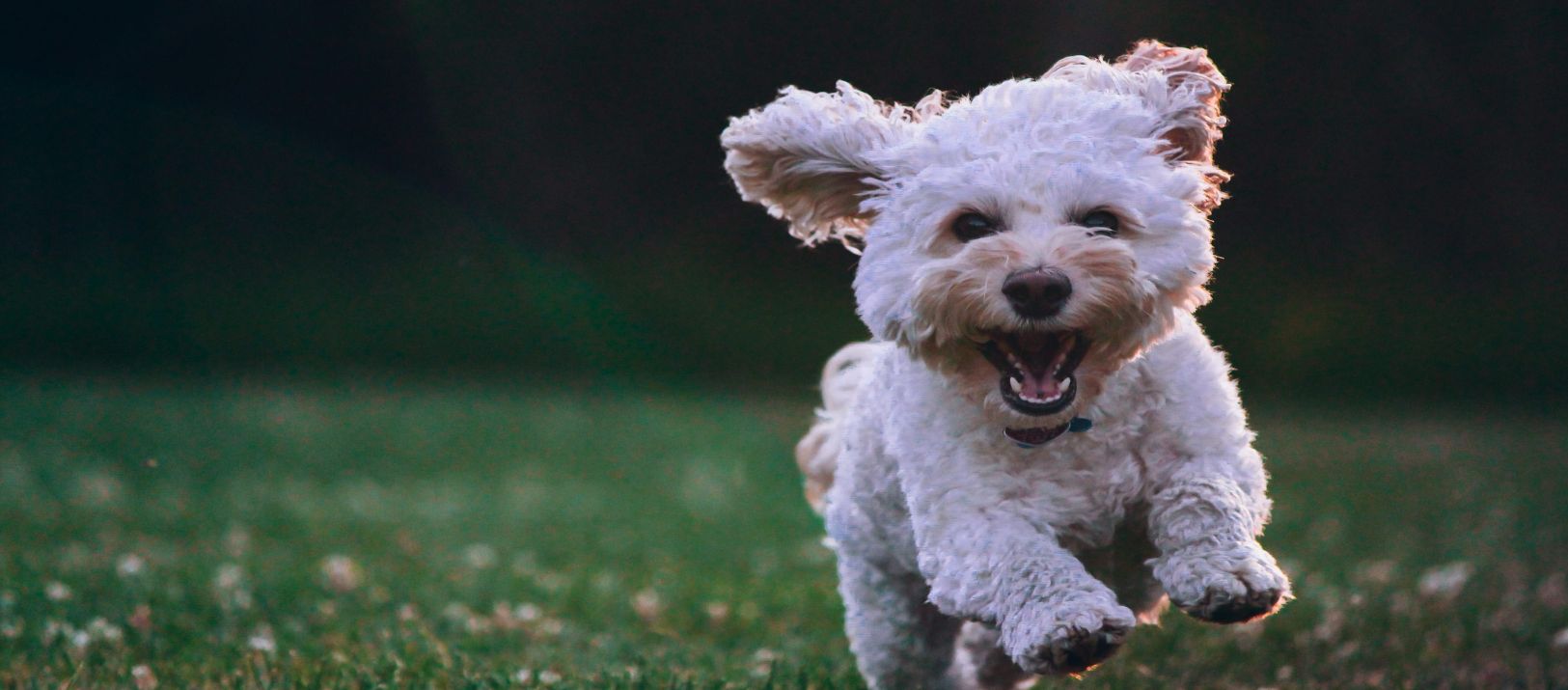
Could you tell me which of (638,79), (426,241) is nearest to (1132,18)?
(638,79)

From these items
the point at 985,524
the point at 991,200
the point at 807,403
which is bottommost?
the point at 985,524

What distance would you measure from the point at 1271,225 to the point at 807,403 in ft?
17.6

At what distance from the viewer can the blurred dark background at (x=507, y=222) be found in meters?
17.2

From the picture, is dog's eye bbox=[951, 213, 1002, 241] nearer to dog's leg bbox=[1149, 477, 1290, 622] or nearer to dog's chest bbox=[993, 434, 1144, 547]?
dog's chest bbox=[993, 434, 1144, 547]

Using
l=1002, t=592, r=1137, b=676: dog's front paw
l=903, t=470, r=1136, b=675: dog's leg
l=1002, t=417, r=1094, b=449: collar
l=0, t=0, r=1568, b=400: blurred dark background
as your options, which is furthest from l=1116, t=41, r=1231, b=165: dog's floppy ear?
l=0, t=0, r=1568, b=400: blurred dark background

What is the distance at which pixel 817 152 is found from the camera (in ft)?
12.5

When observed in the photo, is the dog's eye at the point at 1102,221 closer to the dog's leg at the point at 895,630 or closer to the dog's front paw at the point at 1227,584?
the dog's front paw at the point at 1227,584

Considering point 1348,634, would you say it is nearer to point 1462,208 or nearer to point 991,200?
point 991,200

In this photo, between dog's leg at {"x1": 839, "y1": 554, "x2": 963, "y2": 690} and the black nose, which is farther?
dog's leg at {"x1": 839, "y1": 554, "x2": 963, "y2": 690}

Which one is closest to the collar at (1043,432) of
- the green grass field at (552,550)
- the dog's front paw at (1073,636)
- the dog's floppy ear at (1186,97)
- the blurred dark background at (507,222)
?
the dog's front paw at (1073,636)

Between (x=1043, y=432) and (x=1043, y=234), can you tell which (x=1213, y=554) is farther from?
(x=1043, y=234)

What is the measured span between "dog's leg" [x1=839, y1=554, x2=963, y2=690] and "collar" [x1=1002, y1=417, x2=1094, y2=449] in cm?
83

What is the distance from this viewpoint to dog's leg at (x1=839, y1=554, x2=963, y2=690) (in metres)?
4.17

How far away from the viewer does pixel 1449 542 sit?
27.0 ft
